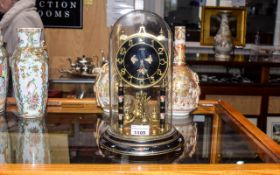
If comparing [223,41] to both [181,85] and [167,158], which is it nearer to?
Answer: [181,85]

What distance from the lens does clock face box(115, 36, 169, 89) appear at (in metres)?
1.07

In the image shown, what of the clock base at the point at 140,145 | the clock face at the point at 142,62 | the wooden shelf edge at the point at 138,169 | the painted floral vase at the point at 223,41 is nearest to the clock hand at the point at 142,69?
the clock face at the point at 142,62

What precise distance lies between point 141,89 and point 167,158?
269 mm

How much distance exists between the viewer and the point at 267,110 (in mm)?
2609

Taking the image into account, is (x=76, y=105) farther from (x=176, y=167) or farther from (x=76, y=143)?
(x=176, y=167)

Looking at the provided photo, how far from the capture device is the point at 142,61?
42.3 inches

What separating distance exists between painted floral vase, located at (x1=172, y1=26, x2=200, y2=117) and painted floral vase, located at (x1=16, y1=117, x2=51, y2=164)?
0.43 meters

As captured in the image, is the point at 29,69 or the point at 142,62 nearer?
the point at 142,62

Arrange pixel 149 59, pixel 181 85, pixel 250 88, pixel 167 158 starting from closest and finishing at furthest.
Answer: pixel 167 158, pixel 149 59, pixel 181 85, pixel 250 88

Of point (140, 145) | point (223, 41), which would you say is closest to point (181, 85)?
point (140, 145)

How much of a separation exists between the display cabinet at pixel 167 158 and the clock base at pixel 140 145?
0.03m

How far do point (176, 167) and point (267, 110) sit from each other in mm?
1898

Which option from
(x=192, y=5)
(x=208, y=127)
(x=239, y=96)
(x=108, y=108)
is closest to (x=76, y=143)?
(x=108, y=108)

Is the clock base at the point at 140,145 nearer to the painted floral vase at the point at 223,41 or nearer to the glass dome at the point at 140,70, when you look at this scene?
the glass dome at the point at 140,70
